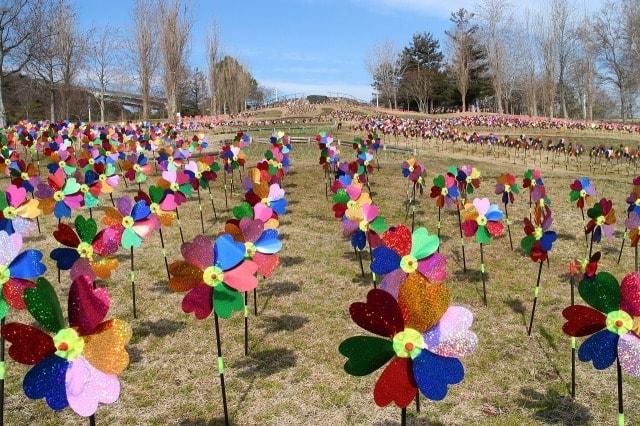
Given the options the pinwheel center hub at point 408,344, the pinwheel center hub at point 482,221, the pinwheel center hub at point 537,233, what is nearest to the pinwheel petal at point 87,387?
the pinwheel center hub at point 408,344

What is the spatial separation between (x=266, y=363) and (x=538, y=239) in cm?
306

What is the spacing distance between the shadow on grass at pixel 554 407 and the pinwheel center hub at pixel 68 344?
3391mm

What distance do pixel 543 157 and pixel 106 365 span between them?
21034mm

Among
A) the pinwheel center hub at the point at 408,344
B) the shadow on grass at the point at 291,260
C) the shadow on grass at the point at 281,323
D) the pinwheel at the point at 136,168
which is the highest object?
the pinwheel at the point at 136,168

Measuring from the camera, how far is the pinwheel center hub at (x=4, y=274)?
335 cm

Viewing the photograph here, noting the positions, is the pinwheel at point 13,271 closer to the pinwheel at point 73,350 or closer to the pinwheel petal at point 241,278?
the pinwheel at point 73,350

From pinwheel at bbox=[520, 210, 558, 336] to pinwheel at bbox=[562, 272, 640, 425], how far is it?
2.15 metres

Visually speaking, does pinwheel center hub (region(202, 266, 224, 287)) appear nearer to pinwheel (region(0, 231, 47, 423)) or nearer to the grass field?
pinwheel (region(0, 231, 47, 423))

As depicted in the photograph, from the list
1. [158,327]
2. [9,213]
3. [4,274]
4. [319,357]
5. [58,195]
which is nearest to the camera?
[4,274]

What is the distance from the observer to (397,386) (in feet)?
7.92

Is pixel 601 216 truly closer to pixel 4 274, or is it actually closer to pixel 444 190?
pixel 444 190

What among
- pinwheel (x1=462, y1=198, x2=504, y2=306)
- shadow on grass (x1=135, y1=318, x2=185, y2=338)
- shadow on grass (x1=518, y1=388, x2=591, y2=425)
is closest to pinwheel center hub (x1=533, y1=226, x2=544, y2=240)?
pinwheel (x1=462, y1=198, x2=504, y2=306)

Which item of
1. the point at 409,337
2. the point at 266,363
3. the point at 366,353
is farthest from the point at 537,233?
the point at 366,353

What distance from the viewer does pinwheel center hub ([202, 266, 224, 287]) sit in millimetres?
3488
